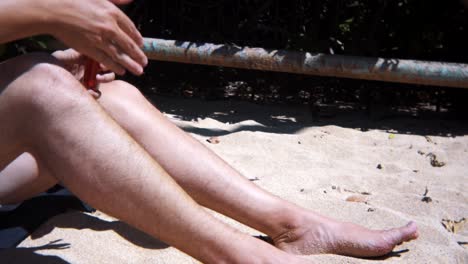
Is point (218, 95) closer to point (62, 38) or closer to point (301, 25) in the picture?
point (301, 25)

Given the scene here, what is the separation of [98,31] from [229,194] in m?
0.69

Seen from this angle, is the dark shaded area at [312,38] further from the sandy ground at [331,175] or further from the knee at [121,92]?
the knee at [121,92]

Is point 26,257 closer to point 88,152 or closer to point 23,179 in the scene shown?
point 23,179

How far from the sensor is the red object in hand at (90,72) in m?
1.71

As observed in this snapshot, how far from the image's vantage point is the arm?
1448 millimetres

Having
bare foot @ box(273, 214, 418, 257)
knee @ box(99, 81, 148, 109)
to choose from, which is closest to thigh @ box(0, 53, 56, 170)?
knee @ box(99, 81, 148, 109)

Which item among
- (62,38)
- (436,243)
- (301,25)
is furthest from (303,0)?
(62,38)

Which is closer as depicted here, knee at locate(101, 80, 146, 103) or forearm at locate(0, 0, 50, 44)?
forearm at locate(0, 0, 50, 44)

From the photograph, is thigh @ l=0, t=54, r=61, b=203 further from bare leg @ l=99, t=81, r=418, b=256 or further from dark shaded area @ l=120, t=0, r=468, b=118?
dark shaded area @ l=120, t=0, r=468, b=118

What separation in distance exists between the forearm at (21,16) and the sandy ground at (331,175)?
73 cm

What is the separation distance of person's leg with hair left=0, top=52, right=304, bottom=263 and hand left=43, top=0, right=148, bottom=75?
92 millimetres

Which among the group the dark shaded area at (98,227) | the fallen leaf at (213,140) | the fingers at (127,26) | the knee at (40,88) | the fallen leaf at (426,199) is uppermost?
the fingers at (127,26)

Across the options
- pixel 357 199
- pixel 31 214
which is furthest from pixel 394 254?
pixel 31 214

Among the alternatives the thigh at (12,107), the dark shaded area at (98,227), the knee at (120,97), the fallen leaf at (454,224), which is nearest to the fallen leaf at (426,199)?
the fallen leaf at (454,224)
